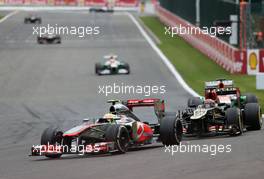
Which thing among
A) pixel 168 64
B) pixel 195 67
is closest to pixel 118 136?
pixel 195 67

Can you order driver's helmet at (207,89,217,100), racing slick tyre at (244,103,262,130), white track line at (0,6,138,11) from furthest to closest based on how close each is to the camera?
white track line at (0,6,138,11), driver's helmet at (207,89,217,100), racing slick tyre at (244,103,262,130)

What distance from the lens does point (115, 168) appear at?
14.4 metres

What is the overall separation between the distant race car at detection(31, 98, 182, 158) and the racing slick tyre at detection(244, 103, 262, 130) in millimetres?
3353

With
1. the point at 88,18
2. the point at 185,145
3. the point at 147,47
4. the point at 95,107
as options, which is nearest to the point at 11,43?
the point at 147,47

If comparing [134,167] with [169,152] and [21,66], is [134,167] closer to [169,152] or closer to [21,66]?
[169,152]

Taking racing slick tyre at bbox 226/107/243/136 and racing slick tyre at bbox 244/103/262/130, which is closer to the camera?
racing slick tyre at bbox 226/107/243/136

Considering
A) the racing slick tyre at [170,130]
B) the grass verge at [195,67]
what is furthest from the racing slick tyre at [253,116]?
the grass verge at [195,67]

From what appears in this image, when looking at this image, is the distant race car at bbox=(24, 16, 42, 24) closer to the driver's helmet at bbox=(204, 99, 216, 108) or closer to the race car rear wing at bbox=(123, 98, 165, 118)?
the driver's helmet at bbox=(204, 99, 216, 108)

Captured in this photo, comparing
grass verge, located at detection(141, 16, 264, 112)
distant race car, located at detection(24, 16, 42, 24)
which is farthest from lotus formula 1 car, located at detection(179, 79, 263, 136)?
distant race car, located at detection(24, 16, 42, 24)

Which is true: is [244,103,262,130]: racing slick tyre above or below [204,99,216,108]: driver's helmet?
below

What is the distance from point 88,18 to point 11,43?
25.7m

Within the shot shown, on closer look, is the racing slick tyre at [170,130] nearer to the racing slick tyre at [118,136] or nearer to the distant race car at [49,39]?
the racing slick tyre at [118,136]

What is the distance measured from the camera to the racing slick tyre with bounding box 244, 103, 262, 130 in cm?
2109

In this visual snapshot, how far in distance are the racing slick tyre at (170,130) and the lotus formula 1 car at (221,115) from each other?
1.80 meters
